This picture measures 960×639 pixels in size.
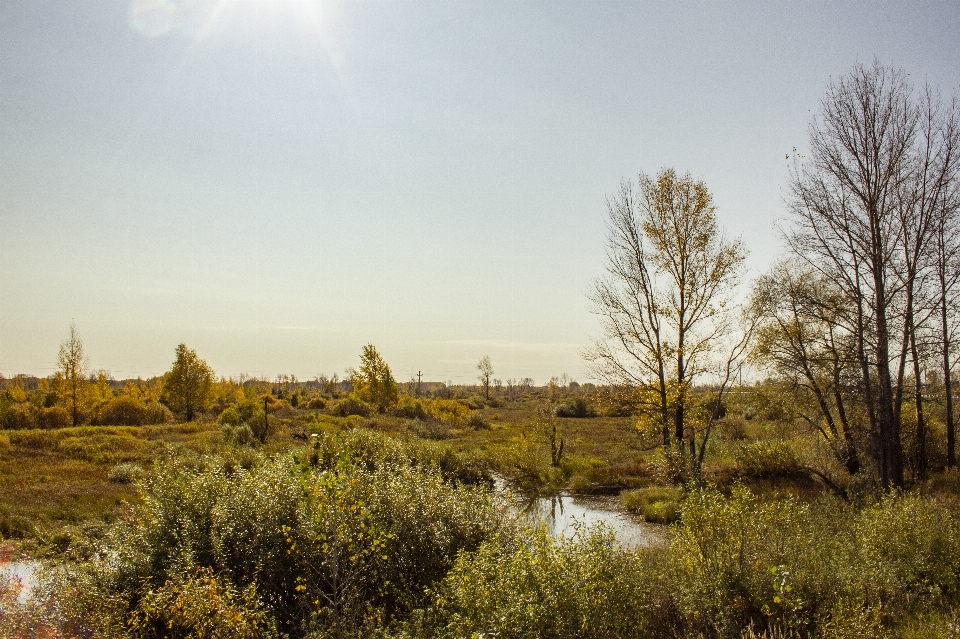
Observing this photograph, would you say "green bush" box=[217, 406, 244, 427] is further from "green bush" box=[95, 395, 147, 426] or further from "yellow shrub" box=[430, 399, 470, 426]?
"yellow shrub" box=[430, 399, 470, 426]

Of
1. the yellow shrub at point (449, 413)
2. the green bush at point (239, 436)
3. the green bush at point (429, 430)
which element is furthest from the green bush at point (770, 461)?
the yellow shrub at point (449, 413)

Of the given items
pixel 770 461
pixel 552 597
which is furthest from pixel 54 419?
pixel 770 461

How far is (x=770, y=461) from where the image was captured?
1773 centimetres

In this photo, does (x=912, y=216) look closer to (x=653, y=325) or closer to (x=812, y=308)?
(x=812, y=308)

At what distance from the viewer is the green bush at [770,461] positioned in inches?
690

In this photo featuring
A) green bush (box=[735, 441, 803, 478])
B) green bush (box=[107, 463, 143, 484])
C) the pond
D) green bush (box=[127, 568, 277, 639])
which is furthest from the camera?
green bush (box=[107, 463, 143, 484])

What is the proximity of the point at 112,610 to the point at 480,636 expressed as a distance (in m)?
5.12

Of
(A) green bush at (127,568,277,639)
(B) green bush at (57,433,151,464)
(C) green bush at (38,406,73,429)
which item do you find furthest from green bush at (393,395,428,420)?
(A) green bush at (127,568,277,639)

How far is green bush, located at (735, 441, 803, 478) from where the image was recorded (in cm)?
1752

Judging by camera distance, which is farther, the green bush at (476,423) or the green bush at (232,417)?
the green bush at (476,423)

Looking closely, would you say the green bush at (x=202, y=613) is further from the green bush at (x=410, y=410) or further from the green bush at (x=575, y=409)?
the green bush at (x=575, y=409)

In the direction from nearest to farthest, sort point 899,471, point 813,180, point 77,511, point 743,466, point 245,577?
point 245,577, point 899,471, point 813,180, point 77,511, point 743,466

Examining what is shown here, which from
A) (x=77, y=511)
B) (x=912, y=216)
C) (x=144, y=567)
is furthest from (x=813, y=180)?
(x=77, y=511)

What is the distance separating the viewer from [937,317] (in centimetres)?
1402
